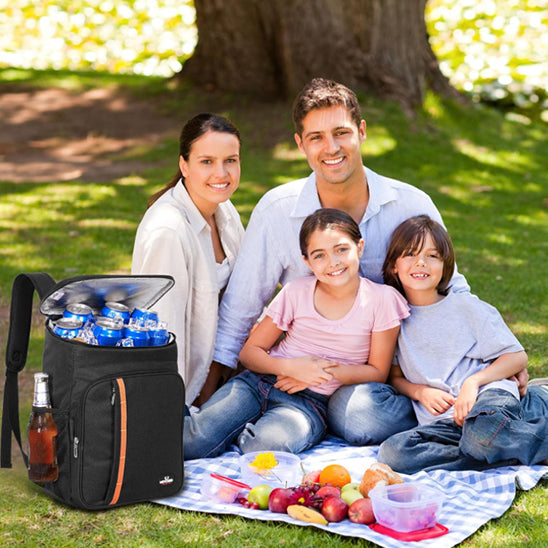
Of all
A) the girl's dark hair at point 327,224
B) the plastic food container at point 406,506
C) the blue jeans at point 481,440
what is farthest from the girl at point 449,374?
the plastic food container at point 406,506

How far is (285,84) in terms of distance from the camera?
30.0 feet

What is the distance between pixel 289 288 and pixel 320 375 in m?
0.42

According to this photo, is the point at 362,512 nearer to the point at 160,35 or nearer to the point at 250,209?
the point at 250,209

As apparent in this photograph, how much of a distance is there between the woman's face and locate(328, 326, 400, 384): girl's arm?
0.91m

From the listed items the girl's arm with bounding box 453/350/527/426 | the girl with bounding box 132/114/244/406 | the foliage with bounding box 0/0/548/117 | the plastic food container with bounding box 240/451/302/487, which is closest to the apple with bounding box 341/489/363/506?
the plastic food container with bounding box 240/451/302/487

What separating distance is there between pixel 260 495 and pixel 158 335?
0.67 m

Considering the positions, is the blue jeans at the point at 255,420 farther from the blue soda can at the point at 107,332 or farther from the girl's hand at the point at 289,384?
the blue soda can at the point at 107,332

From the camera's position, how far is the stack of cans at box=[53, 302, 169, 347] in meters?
3.05

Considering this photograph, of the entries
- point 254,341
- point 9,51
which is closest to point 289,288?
point 254,341

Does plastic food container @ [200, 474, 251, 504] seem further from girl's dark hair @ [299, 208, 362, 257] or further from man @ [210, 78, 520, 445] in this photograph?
girl's dark hair @ [299, 208, 362, 257]

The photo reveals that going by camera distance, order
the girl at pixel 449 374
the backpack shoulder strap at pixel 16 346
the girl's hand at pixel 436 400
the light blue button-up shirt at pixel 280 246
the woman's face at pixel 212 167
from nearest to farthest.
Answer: the backpack shoulder strap at pixel 16 346, the girl at pixel 449 374, the girl's hand at pixel 436 400, the woman's face at pixel 212 167, the light blue button-up shirt at pixel 280 246

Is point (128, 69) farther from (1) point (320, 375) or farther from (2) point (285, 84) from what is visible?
(1) point (320, 375)

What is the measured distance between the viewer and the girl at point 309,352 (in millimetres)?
3598

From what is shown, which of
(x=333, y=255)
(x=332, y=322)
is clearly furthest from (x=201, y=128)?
(x=332, y=322)
